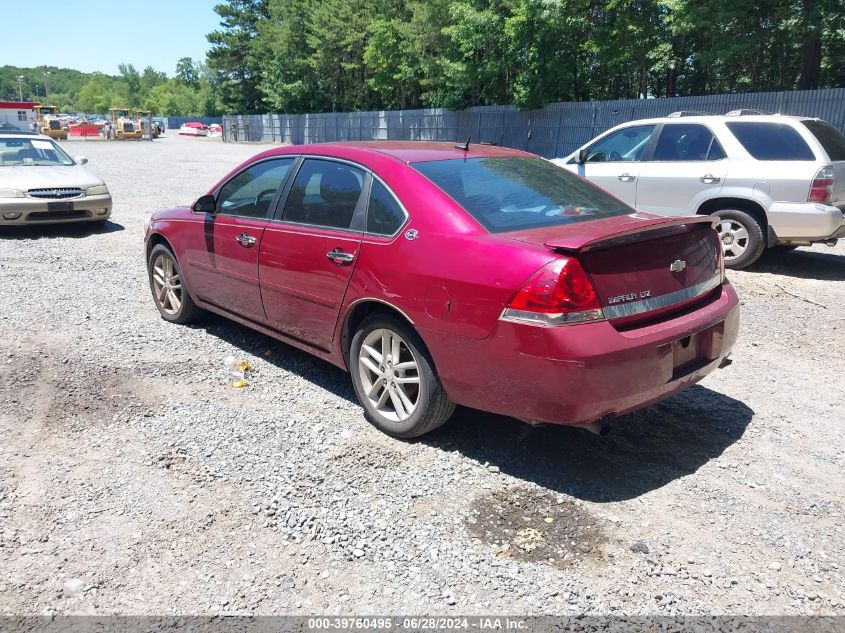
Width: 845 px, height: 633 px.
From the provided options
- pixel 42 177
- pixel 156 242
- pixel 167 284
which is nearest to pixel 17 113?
pixel 42 177

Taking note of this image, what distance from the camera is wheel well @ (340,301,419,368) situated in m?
4.04

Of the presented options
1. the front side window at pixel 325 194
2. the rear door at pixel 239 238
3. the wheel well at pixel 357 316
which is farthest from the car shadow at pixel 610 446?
the rear door at pixel 239 238

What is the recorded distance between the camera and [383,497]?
3.52 m

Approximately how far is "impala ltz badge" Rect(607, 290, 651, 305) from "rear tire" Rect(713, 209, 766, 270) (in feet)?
17.8

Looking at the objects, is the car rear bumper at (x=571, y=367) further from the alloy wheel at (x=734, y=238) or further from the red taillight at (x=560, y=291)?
the alloy wheel at (x=734, y=238)

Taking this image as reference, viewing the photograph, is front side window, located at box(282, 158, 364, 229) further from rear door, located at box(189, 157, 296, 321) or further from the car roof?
rear door, located at box(189, 157, 296, 321)

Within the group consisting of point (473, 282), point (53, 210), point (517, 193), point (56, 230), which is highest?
point (517, 193)

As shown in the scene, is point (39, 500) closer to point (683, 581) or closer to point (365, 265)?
point (365, 265)

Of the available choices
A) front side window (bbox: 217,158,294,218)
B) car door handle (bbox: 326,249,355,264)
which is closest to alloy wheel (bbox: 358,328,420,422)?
car door handle (bbox: 326,249,355,264)

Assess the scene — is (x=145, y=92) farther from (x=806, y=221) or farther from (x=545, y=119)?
A: (x=806, y=221)

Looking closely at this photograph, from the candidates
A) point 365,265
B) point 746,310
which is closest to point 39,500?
point 365,265

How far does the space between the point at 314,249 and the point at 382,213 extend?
57 centimetres

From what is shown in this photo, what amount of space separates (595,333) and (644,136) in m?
7.00

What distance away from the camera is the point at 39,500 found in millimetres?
3520
